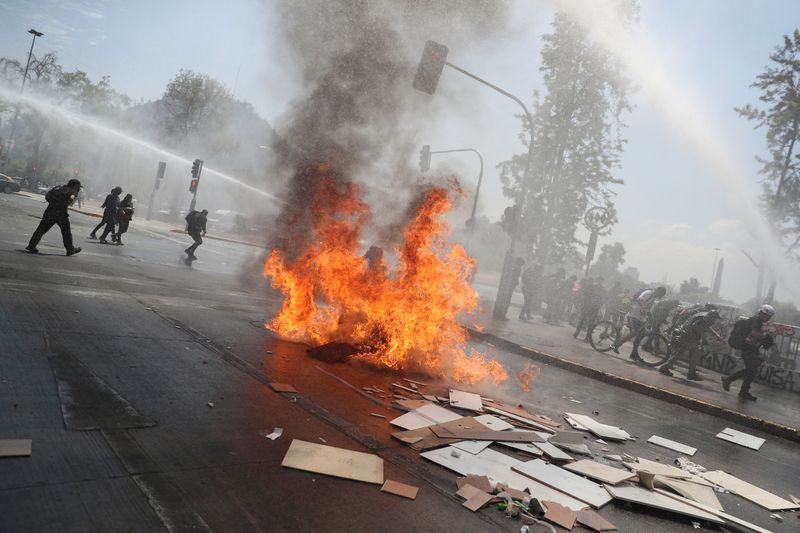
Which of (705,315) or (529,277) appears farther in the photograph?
(529,277)

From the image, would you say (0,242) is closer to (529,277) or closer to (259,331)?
(259,331)

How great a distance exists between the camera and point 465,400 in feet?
18.9

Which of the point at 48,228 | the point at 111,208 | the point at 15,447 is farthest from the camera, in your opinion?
the point at 111,208

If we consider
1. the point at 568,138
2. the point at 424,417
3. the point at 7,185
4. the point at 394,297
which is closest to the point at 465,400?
the point at 424,417

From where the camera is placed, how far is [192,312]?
7996mm

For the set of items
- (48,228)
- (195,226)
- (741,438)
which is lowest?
(741,438)

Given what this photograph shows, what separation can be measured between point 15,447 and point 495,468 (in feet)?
11.4

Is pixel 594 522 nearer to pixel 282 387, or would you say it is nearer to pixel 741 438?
pixel 282 387

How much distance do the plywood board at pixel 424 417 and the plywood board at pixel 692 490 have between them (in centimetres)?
203

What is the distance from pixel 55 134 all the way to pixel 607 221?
58297 millimetres

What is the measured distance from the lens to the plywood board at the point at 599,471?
4.17m

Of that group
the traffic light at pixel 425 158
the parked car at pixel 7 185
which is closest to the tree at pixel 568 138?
the traffic light at pixel 425 158

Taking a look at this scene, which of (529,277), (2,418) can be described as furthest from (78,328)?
(529,277)

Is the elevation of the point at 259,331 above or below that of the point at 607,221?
below
